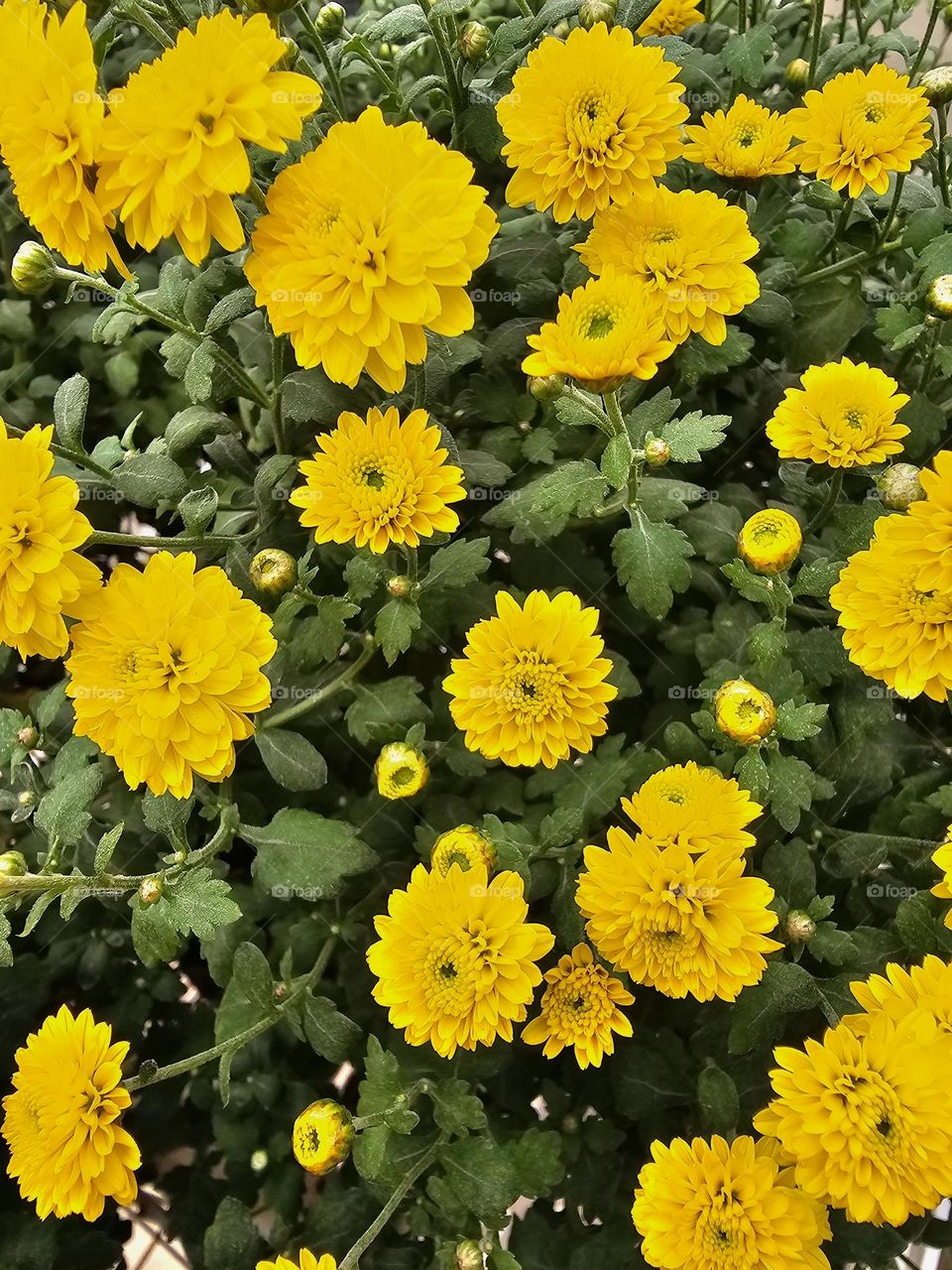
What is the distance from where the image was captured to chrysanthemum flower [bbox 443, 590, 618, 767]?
2.27ft

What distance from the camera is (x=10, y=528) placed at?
0.65m

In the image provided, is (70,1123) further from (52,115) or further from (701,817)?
(52,115)

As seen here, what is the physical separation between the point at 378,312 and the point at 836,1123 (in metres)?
0.65

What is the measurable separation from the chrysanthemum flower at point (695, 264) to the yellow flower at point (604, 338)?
4 centimetres

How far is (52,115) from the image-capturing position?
23.8 inches

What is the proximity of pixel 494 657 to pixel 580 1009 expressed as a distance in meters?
0.28

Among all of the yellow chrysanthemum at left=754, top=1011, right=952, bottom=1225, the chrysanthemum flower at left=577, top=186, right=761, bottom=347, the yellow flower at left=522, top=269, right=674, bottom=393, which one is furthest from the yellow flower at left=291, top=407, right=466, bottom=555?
the yellow chrysanthemum at left=754, top=1011, right=952, bottom=1225

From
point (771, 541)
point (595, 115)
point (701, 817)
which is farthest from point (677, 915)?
point (595, 115)

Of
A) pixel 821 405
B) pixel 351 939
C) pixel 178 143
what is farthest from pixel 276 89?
pixel 351 939

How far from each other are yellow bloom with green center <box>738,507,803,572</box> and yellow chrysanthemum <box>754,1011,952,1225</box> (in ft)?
1.09

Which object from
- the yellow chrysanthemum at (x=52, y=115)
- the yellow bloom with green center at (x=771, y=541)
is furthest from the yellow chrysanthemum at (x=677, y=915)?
the yellow chrysanthemum at (x=52, y=115)

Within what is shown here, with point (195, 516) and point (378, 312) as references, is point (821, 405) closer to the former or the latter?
point (378, 312)

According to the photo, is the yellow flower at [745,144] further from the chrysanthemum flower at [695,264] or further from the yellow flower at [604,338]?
the yellow flower at [604,338]

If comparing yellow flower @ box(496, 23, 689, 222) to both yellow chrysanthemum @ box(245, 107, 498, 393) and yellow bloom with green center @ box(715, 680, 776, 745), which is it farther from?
yellow bloom with green center @ box(715, 680, 776, 745)
